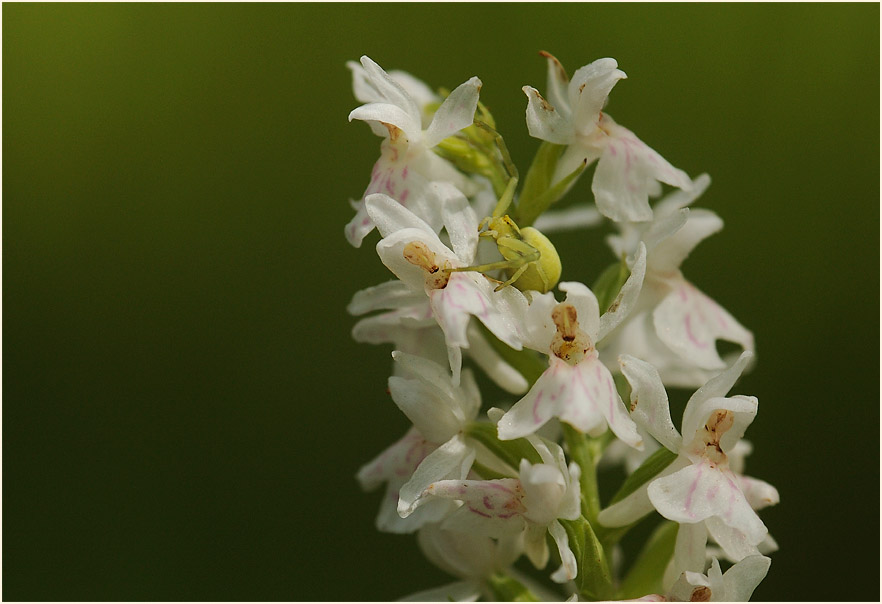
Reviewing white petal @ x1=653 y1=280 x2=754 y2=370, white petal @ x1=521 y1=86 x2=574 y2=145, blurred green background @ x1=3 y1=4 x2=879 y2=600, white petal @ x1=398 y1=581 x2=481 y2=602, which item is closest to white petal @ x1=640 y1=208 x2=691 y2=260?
white petal @ x1=653 y1=280 x2=754 y2=370

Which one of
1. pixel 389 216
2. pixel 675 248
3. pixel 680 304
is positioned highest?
pixel 389 216

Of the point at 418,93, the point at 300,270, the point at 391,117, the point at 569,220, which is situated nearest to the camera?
the point at 391,117

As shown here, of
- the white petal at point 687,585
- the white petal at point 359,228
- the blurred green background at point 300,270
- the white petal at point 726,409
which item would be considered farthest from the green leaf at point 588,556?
the blurred green background at point 300,270

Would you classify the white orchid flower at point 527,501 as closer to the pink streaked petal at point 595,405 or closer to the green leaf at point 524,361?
the pink streaked petal at point 595,405

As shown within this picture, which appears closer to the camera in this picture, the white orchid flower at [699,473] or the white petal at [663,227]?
the white orchid flower at [699,473]

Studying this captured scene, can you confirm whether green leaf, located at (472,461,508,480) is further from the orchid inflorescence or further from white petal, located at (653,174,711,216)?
white petal, located at (653,174,711,216)

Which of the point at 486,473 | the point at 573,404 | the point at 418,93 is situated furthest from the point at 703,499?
the point at 418,93

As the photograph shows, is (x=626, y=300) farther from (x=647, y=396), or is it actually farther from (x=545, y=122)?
(x=545, y=122)
